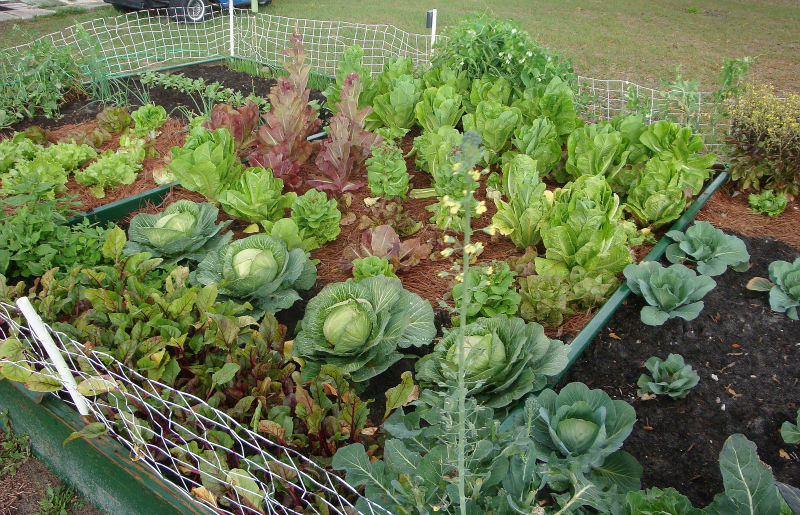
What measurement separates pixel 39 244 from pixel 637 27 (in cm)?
970

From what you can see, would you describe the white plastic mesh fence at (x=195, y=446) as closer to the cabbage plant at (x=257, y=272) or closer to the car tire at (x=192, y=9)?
the cabbage plant at (x=257, y=272)

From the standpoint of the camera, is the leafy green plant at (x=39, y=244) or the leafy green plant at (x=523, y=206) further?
the leafy green plant at (x=523, y=206)

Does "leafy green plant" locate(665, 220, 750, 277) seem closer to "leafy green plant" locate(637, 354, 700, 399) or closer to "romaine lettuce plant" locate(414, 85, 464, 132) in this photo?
"leafy green plant" locate(637, 354, 700, 399)

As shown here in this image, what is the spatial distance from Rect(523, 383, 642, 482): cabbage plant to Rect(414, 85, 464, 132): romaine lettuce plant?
220 cm

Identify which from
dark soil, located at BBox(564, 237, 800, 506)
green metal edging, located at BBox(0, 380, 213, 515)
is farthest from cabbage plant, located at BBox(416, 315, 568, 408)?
green metal edging, located at BBox(0, 380, 213, 515)

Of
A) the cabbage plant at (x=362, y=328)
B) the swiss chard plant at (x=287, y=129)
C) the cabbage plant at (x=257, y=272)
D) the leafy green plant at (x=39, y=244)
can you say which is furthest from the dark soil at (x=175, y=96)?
the cabbage plant at (x=362, y=328)

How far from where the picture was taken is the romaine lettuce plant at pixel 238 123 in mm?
3693

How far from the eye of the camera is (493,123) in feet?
11.5

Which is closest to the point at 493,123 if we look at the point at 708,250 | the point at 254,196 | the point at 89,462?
the point at 708,250

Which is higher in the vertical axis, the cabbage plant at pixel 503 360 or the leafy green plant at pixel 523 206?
the leafy green plant at pixel 523 206

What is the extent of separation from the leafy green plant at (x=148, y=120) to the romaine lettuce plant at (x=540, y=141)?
9.05ft

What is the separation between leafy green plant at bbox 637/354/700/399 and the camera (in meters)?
2.21

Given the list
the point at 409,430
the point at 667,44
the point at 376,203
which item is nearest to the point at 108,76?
the point at 376,203

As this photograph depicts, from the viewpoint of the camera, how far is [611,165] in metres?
3.41
